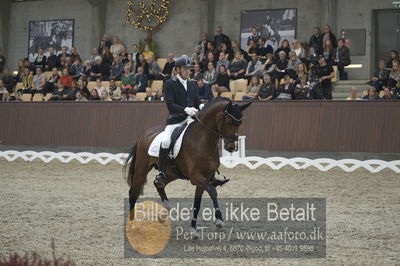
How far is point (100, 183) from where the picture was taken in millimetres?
13047

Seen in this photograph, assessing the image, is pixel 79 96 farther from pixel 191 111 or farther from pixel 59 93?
pixel 191 111

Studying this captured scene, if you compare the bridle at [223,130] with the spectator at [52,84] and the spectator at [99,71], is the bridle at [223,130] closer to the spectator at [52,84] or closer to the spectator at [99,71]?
the spectator at [99,71]

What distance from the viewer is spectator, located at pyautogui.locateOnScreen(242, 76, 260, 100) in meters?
17.3

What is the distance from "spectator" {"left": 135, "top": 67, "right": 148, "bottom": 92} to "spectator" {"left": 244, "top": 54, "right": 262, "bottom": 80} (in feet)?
10.1

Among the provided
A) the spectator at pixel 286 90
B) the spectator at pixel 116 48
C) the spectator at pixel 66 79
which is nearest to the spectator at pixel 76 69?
the spectator at pixel 66 79

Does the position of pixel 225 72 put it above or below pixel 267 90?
above

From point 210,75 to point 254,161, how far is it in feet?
12.9

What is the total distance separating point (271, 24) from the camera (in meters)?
23.1

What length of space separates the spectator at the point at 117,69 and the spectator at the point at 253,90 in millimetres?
5158

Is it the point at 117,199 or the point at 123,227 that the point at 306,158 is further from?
the point at 123,227

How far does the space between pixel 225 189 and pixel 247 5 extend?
42.8ft

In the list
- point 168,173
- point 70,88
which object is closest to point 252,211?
point 168,173

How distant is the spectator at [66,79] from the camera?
2144 cm

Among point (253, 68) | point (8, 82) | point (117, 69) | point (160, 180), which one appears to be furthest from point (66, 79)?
point (160, 180)
